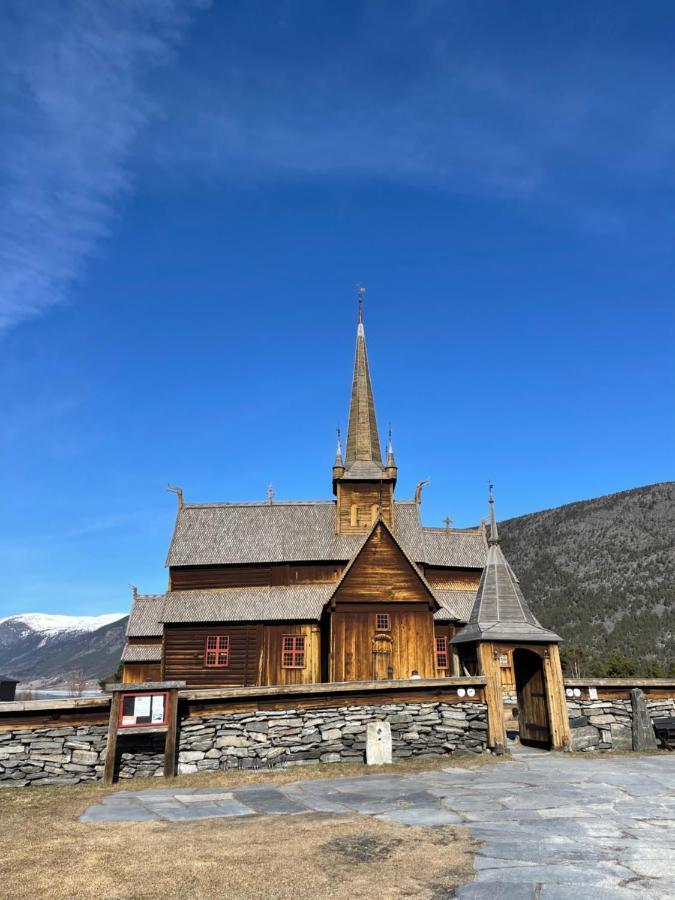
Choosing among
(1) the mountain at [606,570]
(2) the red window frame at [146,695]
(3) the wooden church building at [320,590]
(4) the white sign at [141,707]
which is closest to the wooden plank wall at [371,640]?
(3) the wooden church building at [320,590]

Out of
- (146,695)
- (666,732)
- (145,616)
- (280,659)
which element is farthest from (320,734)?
(145,616)

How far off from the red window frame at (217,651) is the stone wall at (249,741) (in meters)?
19.5

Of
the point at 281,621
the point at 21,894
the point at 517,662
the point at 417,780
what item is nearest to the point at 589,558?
the point at 281,621

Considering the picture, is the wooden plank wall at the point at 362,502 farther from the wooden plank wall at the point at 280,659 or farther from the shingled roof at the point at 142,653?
the shingled roof at the point at 142,653

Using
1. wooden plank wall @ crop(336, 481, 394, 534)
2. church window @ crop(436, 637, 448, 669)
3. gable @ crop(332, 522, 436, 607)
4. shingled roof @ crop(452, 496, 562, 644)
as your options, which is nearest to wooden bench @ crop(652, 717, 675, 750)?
shingled roof @ crop(452, 496, 562, 644)

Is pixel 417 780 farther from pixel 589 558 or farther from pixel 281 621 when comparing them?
pixel 589 558

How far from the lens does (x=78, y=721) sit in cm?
1431

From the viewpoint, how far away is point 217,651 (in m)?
33.8

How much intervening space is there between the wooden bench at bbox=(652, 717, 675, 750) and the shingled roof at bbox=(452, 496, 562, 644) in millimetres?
3295

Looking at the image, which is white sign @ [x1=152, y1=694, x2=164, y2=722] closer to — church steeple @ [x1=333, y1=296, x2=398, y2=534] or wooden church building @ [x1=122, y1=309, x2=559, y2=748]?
wooden church building @ [x1=122, y1=309, x2=559, y2=748]

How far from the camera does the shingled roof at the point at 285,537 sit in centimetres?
→ 3703

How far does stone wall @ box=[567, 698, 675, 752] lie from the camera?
17.2 metres

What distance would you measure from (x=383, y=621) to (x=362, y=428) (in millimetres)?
14449

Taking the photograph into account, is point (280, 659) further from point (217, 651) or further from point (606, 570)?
point (606, 570)
